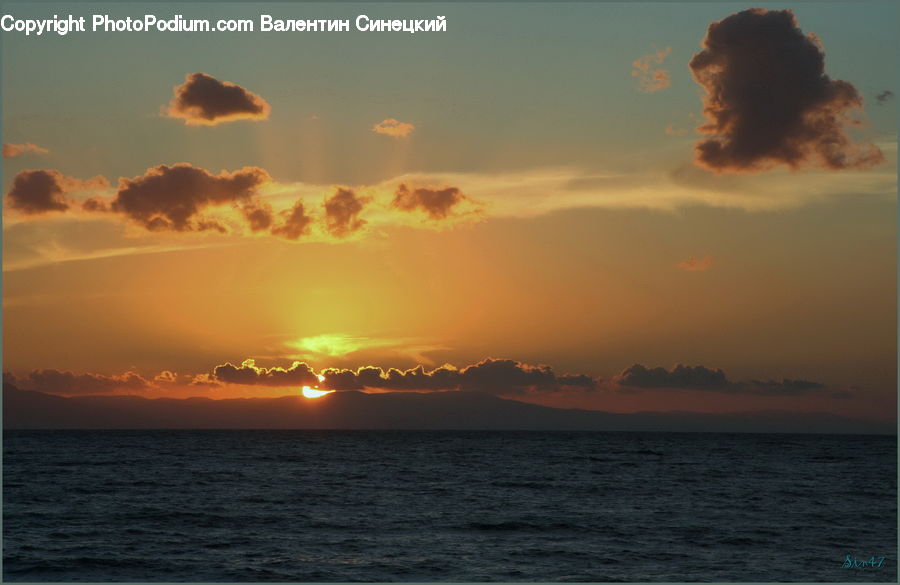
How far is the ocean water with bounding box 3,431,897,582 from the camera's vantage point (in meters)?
39.6

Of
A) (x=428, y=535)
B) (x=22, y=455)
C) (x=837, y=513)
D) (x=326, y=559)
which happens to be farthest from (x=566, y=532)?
(x=22, y=455)

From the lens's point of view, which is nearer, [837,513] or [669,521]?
[669,521]

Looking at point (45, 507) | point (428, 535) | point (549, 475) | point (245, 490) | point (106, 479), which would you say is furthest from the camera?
point (549, 475)

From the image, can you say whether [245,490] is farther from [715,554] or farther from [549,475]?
[715,554]

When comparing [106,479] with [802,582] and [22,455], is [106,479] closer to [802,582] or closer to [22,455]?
[22,455]

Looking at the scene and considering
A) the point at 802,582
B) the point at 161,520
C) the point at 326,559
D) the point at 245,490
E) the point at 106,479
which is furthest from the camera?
the point at 106,479

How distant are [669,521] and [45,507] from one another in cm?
4217

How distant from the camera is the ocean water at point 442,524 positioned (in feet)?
130

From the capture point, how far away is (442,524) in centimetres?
5416

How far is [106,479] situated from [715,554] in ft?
207

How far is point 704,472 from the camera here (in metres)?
102

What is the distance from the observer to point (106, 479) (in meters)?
85.9

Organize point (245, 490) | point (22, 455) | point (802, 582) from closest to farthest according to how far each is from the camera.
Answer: point (802, 582) → point (245, 490) → point (22, 455)

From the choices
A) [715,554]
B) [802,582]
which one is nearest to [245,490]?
[715,554]
